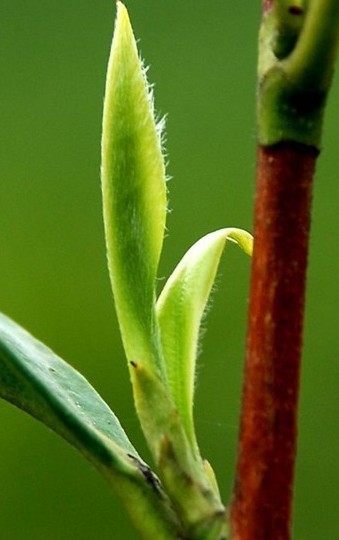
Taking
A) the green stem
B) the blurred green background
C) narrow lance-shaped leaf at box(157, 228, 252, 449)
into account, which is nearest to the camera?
the green stem

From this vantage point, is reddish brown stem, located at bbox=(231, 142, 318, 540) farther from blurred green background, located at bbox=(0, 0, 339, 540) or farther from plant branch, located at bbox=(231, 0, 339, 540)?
blurred green background, located at bbox=(0, 0, 339, 540)

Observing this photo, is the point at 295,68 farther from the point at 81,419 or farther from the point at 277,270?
the point at 81,419

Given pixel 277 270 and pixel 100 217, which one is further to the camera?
pixel 100 217

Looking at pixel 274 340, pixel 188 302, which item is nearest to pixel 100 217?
pixel 188 302

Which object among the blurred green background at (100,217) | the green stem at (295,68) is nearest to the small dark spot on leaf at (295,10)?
the green stem at (295,68)

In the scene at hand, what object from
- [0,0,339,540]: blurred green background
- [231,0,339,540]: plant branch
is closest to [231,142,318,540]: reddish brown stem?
[231,0,339,540]: plant branch

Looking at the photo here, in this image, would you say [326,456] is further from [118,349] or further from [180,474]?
[180,474]
